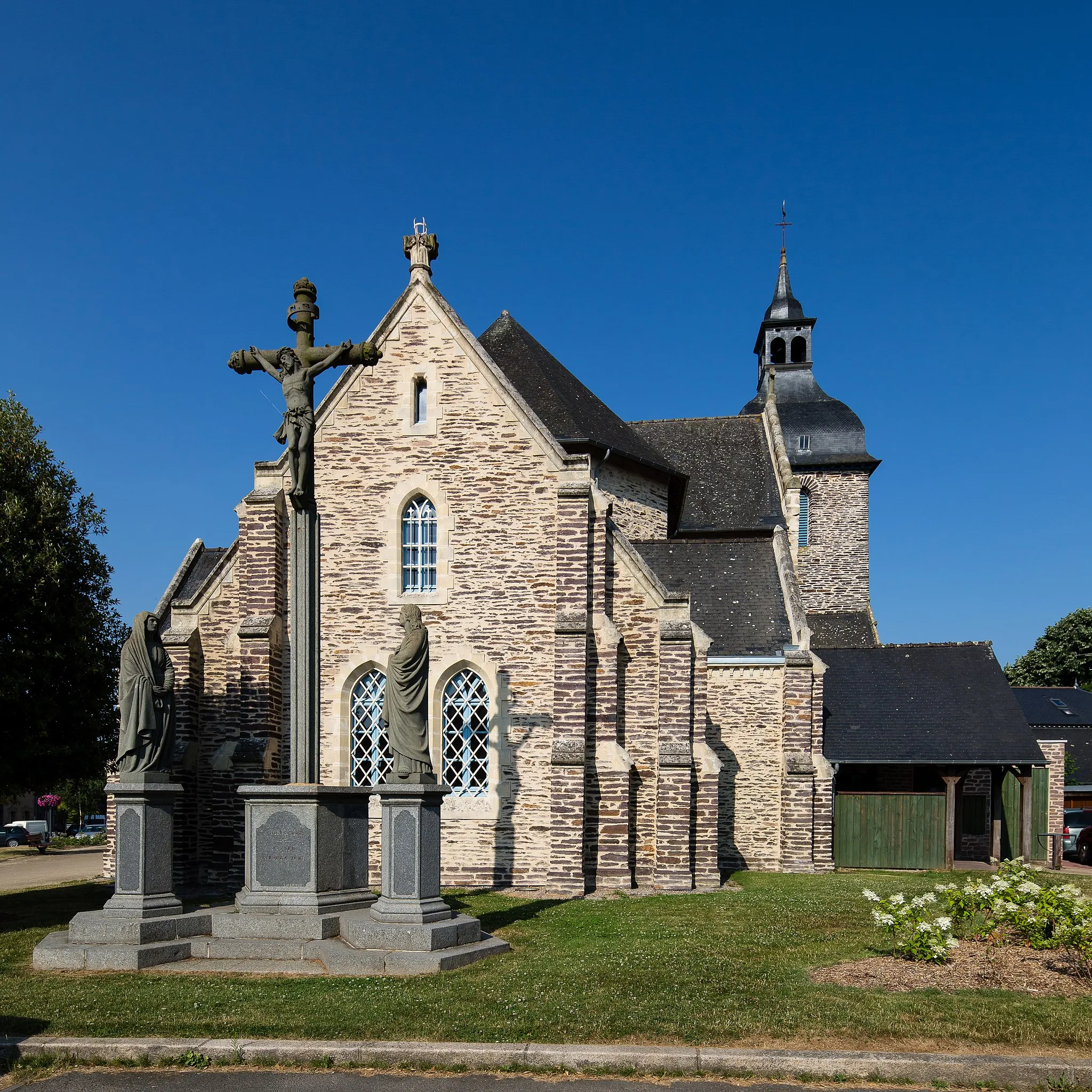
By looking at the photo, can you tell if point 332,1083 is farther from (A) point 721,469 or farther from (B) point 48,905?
(A) point 721,469

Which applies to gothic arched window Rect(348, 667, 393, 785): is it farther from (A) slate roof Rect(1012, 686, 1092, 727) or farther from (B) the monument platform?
(A) slate roof Rect(1012, 686, 1092, 727)

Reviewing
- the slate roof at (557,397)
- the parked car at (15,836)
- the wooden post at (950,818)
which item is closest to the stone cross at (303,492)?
the slate roof at (557,397)

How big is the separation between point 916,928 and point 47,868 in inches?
991

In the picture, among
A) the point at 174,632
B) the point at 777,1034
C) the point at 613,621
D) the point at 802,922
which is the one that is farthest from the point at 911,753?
the point at 777,1034

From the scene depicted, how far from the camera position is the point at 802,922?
12.5 m

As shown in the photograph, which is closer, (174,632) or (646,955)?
(646,955)

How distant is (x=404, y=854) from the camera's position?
10.2 m

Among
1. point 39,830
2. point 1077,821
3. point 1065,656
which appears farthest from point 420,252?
point 1065,656

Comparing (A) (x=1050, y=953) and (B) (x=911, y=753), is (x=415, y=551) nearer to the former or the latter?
(A) (x=1050, y=953)

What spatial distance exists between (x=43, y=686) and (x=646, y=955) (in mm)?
10132

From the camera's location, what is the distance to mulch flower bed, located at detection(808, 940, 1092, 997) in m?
8.56

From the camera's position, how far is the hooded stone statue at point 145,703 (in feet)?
35.4

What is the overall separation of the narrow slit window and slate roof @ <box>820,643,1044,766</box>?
13059mm

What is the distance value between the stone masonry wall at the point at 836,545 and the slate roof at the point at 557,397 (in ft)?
75.4
